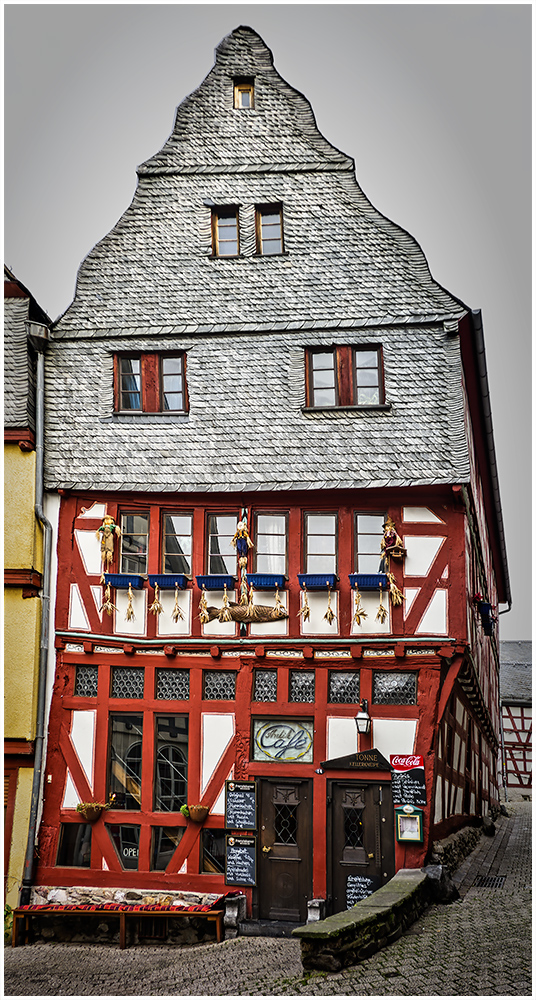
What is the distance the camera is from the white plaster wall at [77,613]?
12.3 m

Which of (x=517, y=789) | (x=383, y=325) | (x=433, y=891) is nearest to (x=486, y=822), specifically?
(x=433, y=891)

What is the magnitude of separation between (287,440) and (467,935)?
6.03 meters

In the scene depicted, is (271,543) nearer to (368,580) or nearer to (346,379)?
(368,580)

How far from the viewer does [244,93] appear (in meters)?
13.4

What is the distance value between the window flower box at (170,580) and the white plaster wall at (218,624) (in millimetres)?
346

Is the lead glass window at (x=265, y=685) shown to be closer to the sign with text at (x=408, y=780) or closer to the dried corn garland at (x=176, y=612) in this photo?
the dried corn garland at (x=176, y=612)

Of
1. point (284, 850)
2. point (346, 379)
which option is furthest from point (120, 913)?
point (346, 379)

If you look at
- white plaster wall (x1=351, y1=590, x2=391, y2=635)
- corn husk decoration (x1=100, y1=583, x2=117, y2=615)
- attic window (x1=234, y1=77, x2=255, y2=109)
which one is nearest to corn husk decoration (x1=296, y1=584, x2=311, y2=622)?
white plaster wall (x1=351, y1=590, x2=391, y2=635)

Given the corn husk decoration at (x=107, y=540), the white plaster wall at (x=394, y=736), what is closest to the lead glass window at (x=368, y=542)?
the white plaster wall at (x=394, y=736)

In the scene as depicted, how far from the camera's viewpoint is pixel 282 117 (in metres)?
13.1

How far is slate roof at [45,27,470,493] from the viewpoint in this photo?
12.0 metres

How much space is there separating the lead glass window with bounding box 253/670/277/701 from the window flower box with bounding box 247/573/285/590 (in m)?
1.10

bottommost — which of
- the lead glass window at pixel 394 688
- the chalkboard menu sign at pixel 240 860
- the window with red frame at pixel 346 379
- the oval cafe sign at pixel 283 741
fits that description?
the chalkboard menu sign at pixel 240 860

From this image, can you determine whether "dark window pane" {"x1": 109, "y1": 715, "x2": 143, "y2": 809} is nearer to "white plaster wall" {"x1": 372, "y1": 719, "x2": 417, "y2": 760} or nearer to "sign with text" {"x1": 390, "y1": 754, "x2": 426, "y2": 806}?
"white plaster wall" {"x1": 372, "y1": 719, "x2": 417, "y2": 760}
